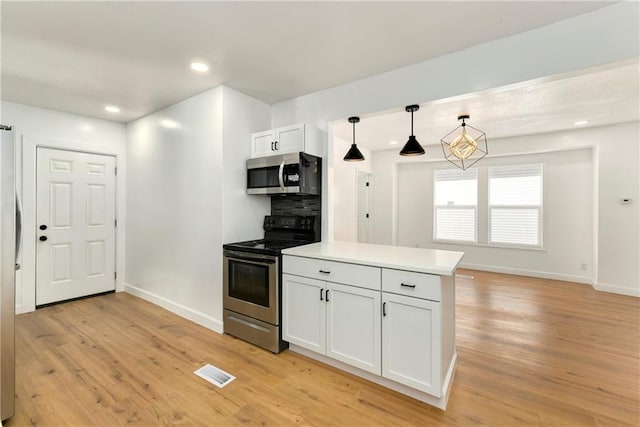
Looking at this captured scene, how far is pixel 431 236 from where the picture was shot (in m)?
6.25

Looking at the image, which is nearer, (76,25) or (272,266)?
(76,25)

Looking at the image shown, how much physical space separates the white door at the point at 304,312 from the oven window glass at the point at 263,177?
3.31ft

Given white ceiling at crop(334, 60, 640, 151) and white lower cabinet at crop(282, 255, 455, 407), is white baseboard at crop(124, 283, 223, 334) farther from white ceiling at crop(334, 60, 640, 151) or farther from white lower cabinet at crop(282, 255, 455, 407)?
white ceiling at crop(334, 60, 640, 151)

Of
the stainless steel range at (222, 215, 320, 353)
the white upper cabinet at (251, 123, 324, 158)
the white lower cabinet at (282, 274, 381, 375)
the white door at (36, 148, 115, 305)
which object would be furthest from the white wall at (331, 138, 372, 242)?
the white door at (36, 148, 115, 305)

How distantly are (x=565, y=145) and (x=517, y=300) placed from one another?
2.83 metres

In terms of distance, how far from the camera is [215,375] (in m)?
2.19

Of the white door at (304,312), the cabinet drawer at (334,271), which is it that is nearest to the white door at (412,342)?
the cabinet drawer at (334,271)

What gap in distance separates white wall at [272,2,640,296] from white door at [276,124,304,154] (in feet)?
1.13

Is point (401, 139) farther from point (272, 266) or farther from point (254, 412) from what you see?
point (254, 412)

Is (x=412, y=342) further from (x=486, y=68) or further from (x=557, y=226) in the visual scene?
(x=557, y=226)

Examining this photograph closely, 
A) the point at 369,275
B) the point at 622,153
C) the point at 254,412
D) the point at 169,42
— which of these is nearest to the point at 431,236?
the point at 622,153

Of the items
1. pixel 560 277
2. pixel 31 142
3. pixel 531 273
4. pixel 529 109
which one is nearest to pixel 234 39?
pixel 31 142

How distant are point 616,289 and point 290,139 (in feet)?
Result: 17.3

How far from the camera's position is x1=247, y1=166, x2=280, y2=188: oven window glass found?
2955 millimetres
